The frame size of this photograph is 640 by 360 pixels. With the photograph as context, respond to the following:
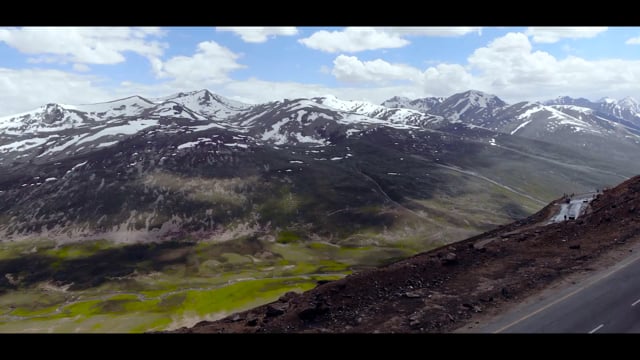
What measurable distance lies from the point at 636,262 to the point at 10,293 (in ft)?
523

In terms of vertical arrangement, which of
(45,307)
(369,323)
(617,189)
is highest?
(617,189)

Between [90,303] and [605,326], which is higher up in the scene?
[605,326]

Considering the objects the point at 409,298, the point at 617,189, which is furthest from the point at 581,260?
the point at 617,189

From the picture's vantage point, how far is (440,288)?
103ft

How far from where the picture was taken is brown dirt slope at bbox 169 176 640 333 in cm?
2777

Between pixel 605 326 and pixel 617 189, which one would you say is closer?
pixel 605 326

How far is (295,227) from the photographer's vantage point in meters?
195

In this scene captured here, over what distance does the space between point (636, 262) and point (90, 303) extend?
129 m

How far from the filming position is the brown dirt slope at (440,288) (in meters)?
27.8

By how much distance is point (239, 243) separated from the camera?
593 feet
